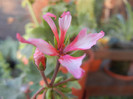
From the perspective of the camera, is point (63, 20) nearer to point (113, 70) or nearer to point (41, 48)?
point (41, 48)

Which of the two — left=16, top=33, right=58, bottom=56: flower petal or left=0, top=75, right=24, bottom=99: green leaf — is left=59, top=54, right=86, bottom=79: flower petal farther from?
left=0, top=75, right=24, bottom=99: green leaf

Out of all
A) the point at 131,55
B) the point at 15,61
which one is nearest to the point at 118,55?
the point at 131,55

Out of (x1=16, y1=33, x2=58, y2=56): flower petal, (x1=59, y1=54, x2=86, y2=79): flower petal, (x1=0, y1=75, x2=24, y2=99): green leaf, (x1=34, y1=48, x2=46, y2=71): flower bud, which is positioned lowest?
(x1=0, y1=75, x2=24, y2=99): green leaf

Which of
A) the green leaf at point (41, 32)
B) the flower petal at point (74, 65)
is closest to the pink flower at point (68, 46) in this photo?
the flower petal at point (74, 65)

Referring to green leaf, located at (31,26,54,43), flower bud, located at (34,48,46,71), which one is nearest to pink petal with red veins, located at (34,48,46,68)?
flower bud, located at (34,48,46,71)

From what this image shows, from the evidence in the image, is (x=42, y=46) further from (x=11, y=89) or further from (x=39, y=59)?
(x=11, y=89)

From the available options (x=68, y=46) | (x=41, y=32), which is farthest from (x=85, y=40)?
(x=41, y=32)

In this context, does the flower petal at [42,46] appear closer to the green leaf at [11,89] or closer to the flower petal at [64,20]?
the flower petal at [64,20]

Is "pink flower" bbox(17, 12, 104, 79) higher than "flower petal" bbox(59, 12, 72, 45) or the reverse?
the reverse
